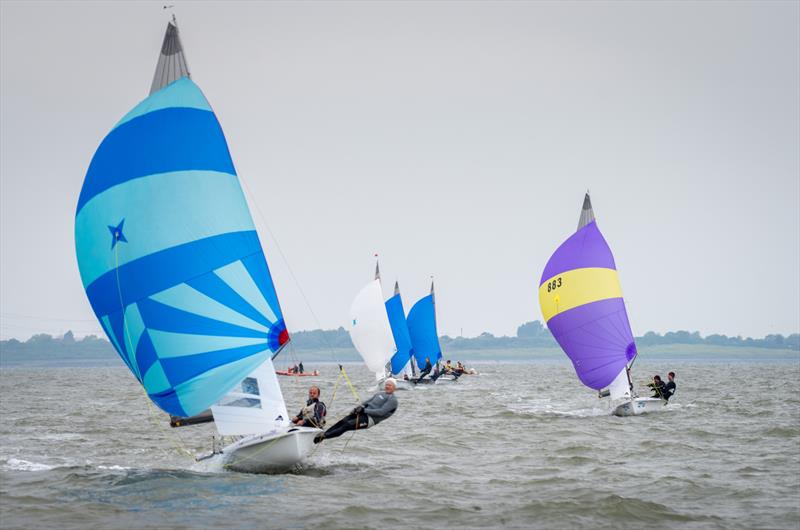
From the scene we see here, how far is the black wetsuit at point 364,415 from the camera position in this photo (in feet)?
51.8

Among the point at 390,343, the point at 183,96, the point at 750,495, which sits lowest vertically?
the point at 750,495

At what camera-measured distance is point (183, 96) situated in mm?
15836

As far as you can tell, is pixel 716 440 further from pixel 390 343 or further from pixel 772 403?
pixel 390 343

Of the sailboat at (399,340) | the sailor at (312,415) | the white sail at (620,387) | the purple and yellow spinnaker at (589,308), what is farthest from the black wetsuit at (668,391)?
the sailboat at (399,340)

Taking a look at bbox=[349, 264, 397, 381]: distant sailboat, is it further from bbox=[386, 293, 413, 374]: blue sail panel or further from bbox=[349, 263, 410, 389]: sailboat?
bbox=[386, 293, 413, 374]: blue sail panel

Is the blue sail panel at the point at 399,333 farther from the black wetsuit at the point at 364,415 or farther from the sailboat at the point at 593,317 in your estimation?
Result: the black wetsuit at the point at 364,415

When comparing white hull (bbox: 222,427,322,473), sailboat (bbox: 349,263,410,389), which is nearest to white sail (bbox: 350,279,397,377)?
sailboat (bbox: 349,263,410,389)

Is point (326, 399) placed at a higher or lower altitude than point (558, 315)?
lower

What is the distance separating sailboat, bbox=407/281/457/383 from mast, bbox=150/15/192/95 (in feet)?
142

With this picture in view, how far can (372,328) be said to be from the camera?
171ft

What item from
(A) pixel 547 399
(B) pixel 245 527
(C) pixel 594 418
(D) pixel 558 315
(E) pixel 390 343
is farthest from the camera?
(E) pixel 390 343

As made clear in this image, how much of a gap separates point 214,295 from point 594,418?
16.3 m

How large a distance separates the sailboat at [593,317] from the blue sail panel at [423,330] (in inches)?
1122

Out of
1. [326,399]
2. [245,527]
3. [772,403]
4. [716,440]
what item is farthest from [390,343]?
[245,527]
